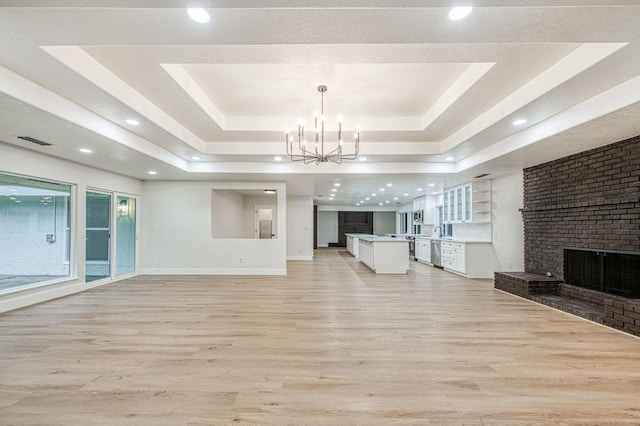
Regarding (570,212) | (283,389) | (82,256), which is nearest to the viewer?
(283,389)

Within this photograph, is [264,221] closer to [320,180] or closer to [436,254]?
[320,180]

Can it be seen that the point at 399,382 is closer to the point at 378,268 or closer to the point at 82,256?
the point at 378,268

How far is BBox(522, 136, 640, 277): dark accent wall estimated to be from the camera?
412 cm

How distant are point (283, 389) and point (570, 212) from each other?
546 cm

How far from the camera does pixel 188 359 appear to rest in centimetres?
287

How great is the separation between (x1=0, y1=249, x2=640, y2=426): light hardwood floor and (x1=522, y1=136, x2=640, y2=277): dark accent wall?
4.66ft

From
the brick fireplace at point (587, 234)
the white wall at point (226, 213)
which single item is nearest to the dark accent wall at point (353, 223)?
the white wall at point (226, 213)

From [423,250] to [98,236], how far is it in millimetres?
9003

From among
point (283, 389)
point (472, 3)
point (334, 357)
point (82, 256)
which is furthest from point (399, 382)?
point (82, 256)

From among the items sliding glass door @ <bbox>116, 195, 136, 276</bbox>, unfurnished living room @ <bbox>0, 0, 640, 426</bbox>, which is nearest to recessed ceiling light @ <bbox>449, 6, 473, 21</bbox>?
unfurnished living room @ <bbox>0, 0, 640, 426</bbox>

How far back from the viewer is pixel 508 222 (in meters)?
7.02

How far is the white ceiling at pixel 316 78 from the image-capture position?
2000mm

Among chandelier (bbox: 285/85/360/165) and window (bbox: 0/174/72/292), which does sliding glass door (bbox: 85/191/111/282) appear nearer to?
window (bbox: 0/174/72/292)

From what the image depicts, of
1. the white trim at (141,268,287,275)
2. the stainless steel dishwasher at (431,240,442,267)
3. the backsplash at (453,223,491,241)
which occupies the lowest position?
the white trim at (141,268,287,275)
